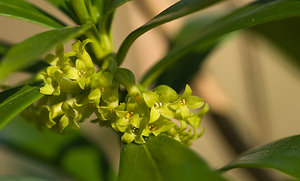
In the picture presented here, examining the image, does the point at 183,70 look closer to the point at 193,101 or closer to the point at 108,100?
the point at 193,101

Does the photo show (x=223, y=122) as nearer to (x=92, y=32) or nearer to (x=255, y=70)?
(x=255, y=70)

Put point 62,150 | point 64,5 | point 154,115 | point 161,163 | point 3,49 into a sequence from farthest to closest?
point 62,150
point 3,49
point 64,5
point 154,115
point 161,163

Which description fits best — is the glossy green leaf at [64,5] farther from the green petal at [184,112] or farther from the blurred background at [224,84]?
the blurred background at [224,84]

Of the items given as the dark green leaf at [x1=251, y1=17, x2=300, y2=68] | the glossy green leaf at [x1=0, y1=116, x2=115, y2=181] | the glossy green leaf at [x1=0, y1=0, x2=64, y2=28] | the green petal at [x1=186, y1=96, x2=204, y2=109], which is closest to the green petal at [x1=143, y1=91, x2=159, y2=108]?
the green petal at [x1=186, y1=96, x2=204, y2=109]

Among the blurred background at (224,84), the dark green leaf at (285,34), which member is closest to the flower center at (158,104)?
the blurred background at (224,84)

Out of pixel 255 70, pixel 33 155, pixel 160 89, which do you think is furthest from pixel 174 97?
pixel 255 70

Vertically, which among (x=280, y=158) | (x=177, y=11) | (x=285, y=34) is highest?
(x=177, y=11)

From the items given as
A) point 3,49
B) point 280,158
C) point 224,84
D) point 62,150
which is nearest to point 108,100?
point 280,158
